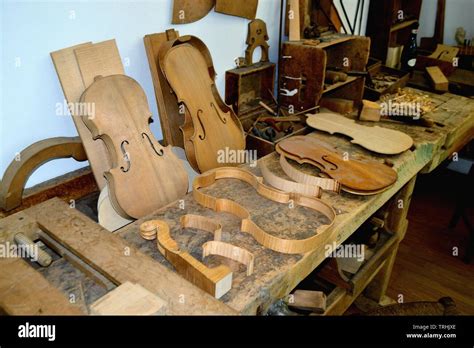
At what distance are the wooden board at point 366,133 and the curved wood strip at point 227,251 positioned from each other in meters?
1.18

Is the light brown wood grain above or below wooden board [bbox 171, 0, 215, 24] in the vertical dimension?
below

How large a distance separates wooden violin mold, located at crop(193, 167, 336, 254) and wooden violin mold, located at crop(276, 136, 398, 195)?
0.17 meters

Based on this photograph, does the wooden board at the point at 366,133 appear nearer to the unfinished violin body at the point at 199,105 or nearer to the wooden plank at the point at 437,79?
the unfinished violin body at the point at 199,105

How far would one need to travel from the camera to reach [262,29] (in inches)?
109

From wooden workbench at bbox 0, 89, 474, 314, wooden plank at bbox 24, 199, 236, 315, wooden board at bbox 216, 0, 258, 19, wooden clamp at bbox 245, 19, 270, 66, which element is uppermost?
wooden board at bbox 216, 0, 258, 19

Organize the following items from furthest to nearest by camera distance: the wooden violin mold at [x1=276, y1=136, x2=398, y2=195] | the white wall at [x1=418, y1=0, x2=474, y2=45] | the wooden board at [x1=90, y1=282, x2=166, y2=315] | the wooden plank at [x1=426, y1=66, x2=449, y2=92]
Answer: the white wall at [x1=418, y1=0, x2=474, y2=45]
the wooden plank at [x1=426, y1=66, x2=449, y2=92]
the wooden violin mold at [x1=276, y1=136, x2=398, y2=195]
the wooden board at [x1=90, y1=282, x2=166, y2=315]

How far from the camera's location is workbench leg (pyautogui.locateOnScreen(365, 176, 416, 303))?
107 inches

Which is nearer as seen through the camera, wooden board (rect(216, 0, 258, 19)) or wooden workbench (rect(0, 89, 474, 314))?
wooden workbench (rect(0, 89, 474, 314))

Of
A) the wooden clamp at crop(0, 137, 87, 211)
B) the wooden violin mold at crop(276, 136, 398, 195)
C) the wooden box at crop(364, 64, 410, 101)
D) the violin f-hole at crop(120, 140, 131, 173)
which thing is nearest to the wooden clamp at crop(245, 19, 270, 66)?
the wooden violin mold at crop(276, 136, 398, 195)

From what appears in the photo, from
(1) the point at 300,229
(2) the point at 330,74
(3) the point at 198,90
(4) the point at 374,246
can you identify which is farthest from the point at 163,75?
(4) the point at 374,246

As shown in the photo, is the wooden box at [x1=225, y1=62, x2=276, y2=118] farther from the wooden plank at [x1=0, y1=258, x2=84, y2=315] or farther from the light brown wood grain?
the wooden plank at [x1=0, y1=258, x2=84, y2=315]

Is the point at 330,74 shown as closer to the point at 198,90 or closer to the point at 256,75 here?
the point at 256,75

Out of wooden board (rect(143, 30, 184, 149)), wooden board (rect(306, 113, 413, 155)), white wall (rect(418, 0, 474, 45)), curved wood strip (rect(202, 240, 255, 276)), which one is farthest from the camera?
white wall (rect(418, 0, 474, 45))

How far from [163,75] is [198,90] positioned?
0.63 feet
